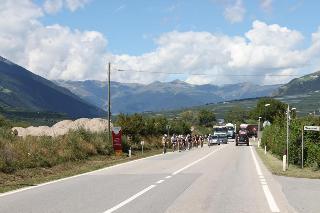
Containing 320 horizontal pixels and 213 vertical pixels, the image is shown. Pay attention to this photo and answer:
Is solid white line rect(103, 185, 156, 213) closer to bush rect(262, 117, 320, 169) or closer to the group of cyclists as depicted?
bush rect(262, 117, 320, 169)

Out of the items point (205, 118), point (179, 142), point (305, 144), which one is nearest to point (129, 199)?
point (305, 144)

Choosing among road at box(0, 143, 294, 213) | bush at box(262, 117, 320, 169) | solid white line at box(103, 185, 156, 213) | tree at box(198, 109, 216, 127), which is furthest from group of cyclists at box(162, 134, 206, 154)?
tree at box(198, 109, 216, 127)

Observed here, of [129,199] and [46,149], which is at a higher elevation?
[46,149]

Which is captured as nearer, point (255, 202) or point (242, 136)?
point (255, 202)

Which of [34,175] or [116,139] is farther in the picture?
[116,139]

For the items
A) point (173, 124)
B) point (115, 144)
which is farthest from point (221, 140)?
point (115, 144)

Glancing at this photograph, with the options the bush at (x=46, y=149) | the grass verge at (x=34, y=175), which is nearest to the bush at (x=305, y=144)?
the grass verge at (x=34, y=175)

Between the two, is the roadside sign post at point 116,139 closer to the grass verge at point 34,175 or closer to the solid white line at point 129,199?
the grass verge at point 34,175

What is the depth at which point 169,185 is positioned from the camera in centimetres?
1814

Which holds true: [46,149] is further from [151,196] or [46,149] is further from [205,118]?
[205,118]

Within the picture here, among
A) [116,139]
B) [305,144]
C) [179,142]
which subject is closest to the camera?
[305,144]

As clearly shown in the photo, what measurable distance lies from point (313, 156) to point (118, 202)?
648 inches

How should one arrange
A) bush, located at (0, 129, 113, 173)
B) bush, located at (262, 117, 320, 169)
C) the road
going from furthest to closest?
1. bush, located at (262, 117, 320, 169)
2. bush, located at (0, 129, 113, 173)
3. the road

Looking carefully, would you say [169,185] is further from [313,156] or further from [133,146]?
[133,146]
